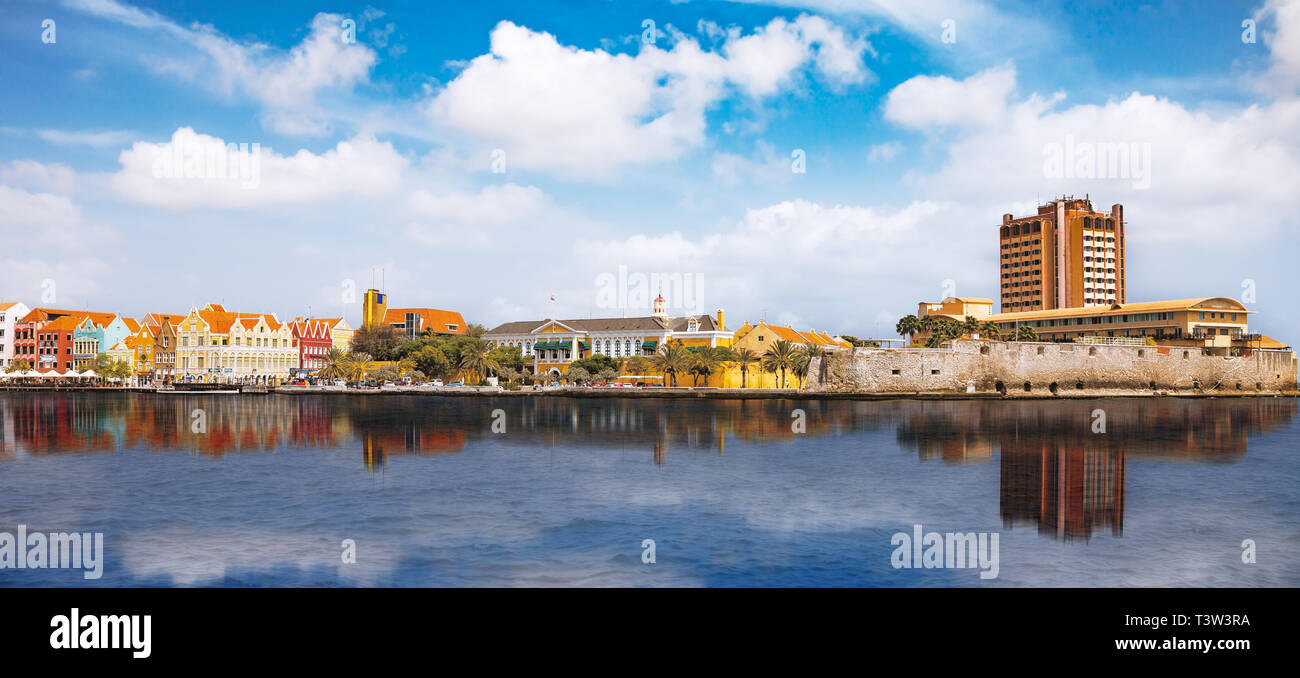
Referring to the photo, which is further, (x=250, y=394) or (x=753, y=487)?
(x=250, y=394)

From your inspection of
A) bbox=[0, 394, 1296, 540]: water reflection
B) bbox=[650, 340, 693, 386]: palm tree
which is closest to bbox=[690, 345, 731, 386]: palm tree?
bbox=[650, 340, 693, 386]: palm tree

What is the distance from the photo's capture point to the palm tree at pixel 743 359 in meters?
79.4

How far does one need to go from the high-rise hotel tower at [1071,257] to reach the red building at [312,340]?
97.2 m

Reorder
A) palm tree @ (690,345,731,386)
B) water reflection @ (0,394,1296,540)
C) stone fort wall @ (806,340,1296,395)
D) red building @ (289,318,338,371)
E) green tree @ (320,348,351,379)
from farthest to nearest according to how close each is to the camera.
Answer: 1. red building @ (289,318,338,371)
2. green tree @ (320,348,351,379)
3. palm tree @ (690,345,731,386)
4. stone fort wall @ (806,340,1296,395)
5. water reflection @ (0,394,1296,540)

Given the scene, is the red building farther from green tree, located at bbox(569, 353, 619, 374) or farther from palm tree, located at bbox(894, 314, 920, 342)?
palm tree, located at bbox(894, 314, 920, 342)

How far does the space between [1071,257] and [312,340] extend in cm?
10814

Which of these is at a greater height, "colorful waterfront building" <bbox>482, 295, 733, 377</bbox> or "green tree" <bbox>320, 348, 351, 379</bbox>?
"colorful waterfront building" <bbox>482, 295, 733, 377</bbox>

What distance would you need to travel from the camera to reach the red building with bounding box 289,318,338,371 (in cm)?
10531

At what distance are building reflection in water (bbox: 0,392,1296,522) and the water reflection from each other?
84 millimetres

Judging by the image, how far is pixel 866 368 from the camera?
72188mm

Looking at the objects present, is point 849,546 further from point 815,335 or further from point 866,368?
point 815,335

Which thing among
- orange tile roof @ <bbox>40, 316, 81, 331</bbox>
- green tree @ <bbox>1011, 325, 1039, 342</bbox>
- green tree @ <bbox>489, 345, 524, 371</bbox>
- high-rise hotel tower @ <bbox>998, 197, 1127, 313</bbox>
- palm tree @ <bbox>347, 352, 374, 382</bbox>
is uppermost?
high-rise hotel tower @ <bbox>998, 197, 1127, 313</bbox>
